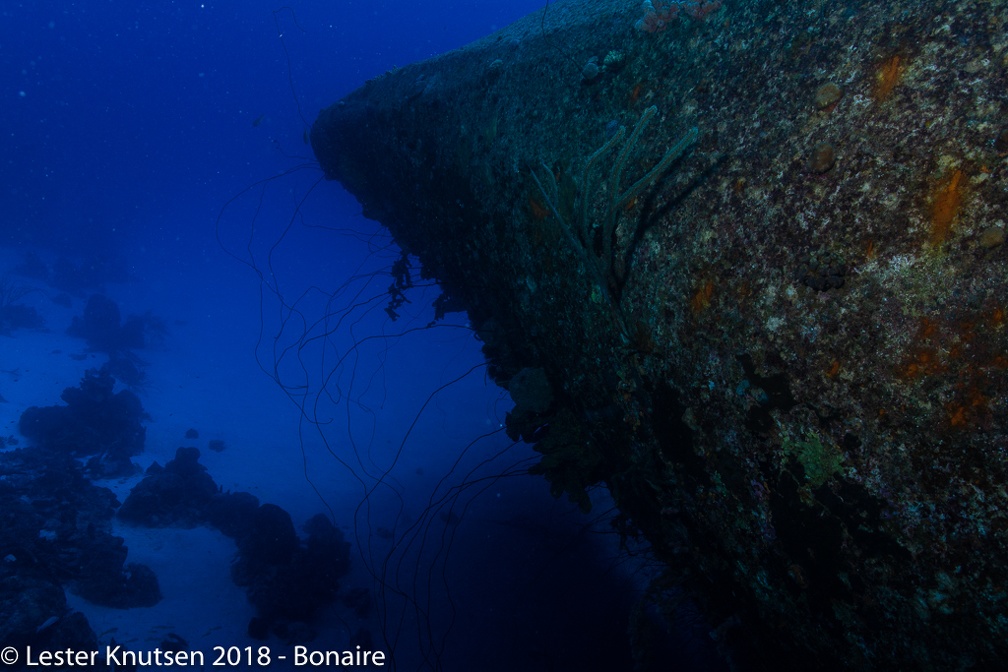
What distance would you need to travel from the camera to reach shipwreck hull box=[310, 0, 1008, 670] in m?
1.00

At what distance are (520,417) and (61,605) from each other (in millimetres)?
8983

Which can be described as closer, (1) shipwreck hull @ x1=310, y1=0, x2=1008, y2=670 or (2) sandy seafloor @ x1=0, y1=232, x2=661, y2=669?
(1) shipwreck hull @ x1=310, y1=0, x2=1008, y2=670

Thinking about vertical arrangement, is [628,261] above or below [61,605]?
below

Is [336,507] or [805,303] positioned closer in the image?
[805,303]

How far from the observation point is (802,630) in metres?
1.40

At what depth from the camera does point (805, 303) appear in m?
1.21

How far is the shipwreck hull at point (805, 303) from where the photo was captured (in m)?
1.00

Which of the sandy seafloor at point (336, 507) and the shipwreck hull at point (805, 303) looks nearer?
the shipwreck hull at point (805, 303)

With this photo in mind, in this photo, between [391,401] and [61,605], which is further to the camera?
[391,401]

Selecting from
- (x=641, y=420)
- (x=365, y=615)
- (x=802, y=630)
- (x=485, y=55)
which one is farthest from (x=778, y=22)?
(x=365, y=615)

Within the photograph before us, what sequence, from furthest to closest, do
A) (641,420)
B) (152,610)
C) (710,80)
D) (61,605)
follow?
(152,610), (61,605), (641,420), (710,80)

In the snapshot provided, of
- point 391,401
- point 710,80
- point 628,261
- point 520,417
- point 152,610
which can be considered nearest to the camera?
point 710,80

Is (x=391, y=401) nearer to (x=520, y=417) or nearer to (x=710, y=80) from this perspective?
(x=520, y=417)

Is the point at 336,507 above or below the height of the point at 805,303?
above
